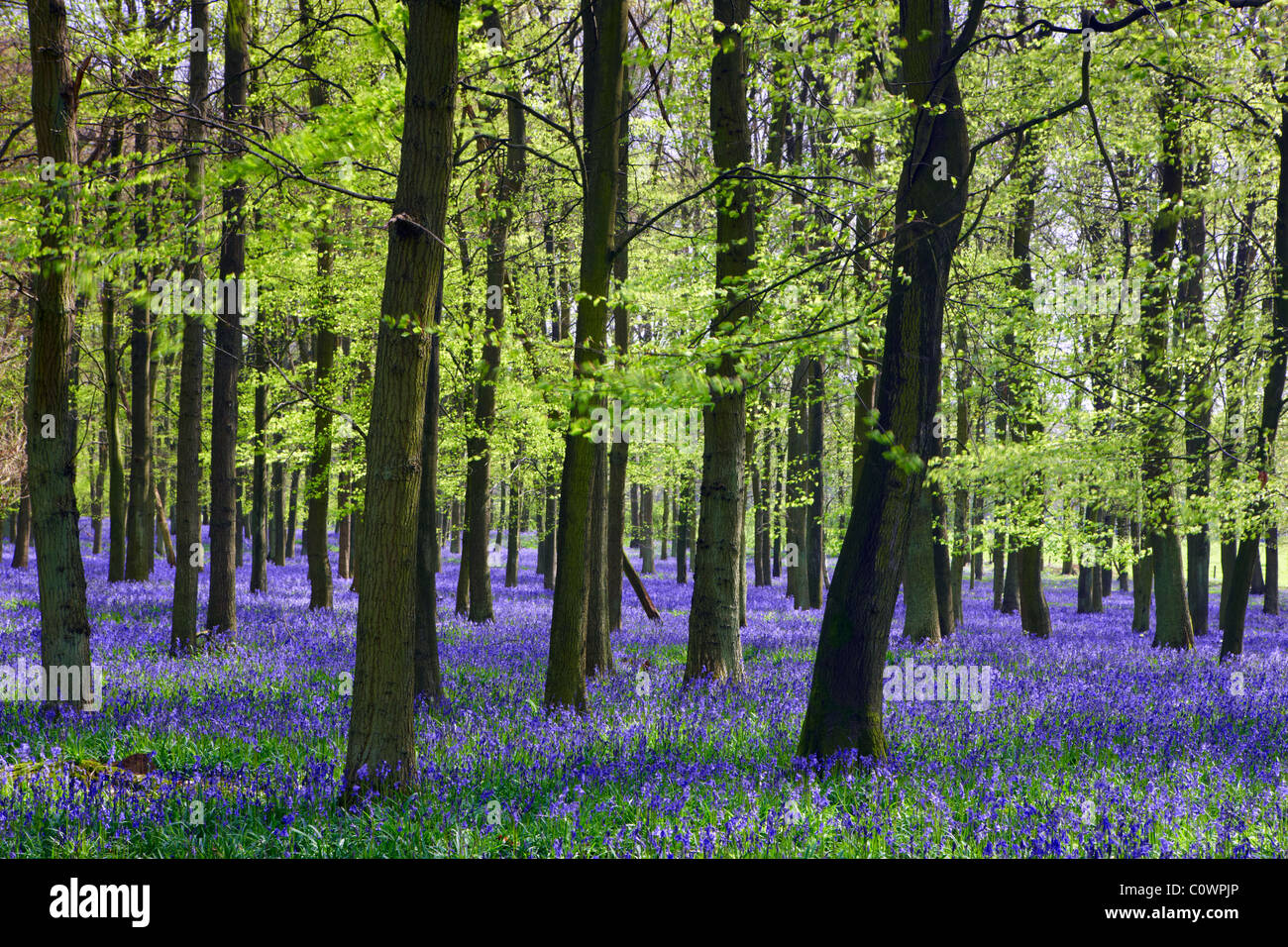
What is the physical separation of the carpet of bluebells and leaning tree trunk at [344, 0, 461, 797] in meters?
0.51

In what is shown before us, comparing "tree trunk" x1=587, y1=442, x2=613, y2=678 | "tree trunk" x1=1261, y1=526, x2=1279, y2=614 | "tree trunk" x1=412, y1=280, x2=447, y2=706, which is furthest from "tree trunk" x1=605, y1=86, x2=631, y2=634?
"tree trunk" x1=1261, y1=526, x2=1279, y2=614

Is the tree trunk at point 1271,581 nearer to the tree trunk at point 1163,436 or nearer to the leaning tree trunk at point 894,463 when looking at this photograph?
the tree trunk at point 1163,436

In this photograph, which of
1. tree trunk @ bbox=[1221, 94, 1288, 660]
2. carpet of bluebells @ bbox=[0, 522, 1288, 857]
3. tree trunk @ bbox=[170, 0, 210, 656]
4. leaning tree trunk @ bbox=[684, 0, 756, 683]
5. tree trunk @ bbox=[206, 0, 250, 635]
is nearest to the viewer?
carpet of bluebells @ bbox=[0, 522, 1288, 857]

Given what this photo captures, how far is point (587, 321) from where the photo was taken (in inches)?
261

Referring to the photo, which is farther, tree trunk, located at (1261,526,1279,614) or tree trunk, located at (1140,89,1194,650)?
tree trunk, located at (1261,526,1279,614)

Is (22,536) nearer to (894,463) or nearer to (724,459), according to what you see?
(724,459)

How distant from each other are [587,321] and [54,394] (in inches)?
173

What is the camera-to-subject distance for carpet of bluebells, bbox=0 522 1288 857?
4062mm

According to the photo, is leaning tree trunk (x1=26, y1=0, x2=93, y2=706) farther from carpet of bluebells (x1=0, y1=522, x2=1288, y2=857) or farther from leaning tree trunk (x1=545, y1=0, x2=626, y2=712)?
leaning tree trunk (x1=545, y1=0, x2=626, y2=712)

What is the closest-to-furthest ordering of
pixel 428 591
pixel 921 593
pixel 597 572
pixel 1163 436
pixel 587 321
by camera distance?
pixel 587 321, pixel 428 591, pixel 597 572, pixel 1163 436, pixel 921 593

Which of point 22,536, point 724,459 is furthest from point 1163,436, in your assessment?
point 22,536

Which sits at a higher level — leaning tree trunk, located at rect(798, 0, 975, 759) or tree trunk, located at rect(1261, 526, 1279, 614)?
leaning tree trunk, located at rect(798, 0, 975, 759)

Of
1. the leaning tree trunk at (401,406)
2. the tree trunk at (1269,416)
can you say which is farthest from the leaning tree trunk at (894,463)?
the tree trunk at (1269,416)
